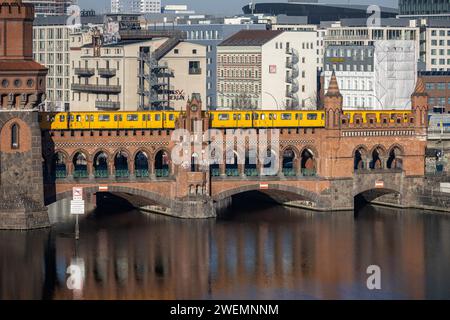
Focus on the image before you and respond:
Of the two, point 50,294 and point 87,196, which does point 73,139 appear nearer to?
point 87,196

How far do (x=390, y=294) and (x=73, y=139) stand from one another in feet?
132

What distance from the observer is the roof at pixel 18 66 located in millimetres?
148125

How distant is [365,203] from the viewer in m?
168

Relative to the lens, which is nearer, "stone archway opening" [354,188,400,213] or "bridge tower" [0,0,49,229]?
"bridge tower" [0,0,49,229]

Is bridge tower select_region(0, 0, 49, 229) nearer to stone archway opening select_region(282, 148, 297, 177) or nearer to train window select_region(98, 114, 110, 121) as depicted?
train window select_region(98, 114, 110, 121)

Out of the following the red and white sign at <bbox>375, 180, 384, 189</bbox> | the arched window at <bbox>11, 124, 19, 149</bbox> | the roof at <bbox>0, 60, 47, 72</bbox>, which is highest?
the roof at <bbox>0, 60, 47, 72</bbox>

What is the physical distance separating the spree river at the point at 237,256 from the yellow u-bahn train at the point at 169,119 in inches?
307

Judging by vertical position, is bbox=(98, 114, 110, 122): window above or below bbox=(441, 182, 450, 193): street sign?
above

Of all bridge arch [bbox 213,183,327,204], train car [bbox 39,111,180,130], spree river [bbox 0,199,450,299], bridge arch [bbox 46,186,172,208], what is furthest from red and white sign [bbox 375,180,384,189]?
train car [bbox 39,111,180,130]

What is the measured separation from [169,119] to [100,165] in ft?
46.1

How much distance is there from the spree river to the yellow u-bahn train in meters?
7.79

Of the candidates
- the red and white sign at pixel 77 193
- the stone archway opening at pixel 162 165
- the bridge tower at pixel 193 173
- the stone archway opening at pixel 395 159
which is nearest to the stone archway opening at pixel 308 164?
the stone archway opening at pixel 395 159

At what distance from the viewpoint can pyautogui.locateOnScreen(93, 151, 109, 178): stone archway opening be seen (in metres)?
156
